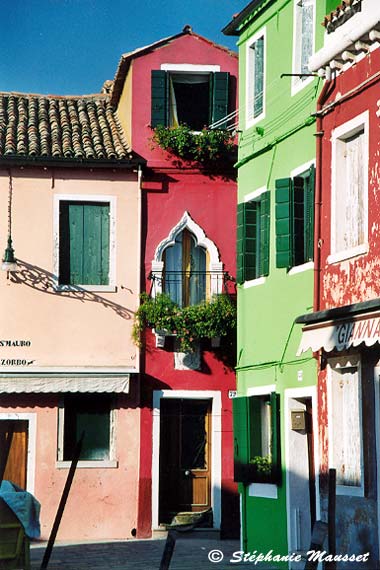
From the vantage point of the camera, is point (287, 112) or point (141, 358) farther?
point (141, 358)

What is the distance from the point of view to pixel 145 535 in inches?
913

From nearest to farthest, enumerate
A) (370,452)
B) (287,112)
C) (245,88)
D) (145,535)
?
1. (370,452)
2. (287,112)
3. (245,88)
4. (145,535)

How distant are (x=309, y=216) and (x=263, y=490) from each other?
419 centimetres

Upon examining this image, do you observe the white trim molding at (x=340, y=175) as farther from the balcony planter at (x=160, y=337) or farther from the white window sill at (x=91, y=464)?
the white window sill at (x=91, y=464)

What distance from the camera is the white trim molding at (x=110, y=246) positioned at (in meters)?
23.8

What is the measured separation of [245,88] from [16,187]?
481 cm

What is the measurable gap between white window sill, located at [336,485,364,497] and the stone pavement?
2352 millimetres

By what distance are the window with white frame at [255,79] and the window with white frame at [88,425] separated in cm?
582

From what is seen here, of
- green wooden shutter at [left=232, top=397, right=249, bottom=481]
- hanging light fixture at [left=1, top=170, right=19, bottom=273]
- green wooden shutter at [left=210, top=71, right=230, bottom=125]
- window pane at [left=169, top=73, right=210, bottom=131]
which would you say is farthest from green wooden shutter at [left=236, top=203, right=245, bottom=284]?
→ hanging light fixture at [left=1, top=170, right=19, bottom=273]

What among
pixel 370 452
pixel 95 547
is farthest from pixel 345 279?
pixel 95 547

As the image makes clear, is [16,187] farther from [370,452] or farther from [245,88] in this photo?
[370,452]

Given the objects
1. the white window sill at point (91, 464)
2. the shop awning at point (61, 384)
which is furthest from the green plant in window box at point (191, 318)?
the white window sill at point (91, 464)

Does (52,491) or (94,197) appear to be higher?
(94,197)

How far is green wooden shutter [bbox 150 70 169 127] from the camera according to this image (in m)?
24.2
